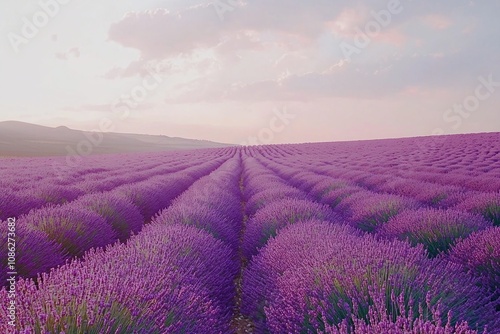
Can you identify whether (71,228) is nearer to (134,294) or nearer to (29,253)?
(29,253)

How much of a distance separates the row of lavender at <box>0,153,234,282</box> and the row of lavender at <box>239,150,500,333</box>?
1790 mm

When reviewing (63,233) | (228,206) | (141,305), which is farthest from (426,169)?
(141,305)

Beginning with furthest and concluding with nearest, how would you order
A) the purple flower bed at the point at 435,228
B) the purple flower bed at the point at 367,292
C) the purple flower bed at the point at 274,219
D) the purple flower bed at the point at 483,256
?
the purple flower bed at the point at 274,219 → the purple flower bed at the point at 435,228 → the purple flower bed at the point at 483,256 → the purple flower bed at the point at 367,292

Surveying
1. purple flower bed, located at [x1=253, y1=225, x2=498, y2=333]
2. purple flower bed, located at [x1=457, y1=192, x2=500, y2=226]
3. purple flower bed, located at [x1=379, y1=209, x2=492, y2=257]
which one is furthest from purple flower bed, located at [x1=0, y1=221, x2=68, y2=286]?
purple flower bed, located at [x1=457, y1=192, x2=500, y2=226]

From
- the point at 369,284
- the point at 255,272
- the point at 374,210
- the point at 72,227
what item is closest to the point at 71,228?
the point at 72,227

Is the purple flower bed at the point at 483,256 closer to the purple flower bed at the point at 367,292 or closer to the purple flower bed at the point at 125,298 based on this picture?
the purple flower bed at the point at 367,292

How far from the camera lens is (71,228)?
4.17 m

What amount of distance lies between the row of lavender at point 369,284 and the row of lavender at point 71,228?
1790 mm

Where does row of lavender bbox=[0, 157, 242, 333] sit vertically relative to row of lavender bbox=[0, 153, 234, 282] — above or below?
above

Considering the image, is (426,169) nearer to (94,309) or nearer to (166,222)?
(166,222)

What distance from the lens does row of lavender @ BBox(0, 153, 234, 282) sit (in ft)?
10.6

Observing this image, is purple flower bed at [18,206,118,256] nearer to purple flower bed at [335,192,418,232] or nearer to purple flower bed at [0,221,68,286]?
purple flower bed at [0,221,68,286]

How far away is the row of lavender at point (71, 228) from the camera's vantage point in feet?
10.6

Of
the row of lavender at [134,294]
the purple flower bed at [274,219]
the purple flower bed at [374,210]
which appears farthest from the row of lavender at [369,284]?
the purple flower bed at [374,210]
